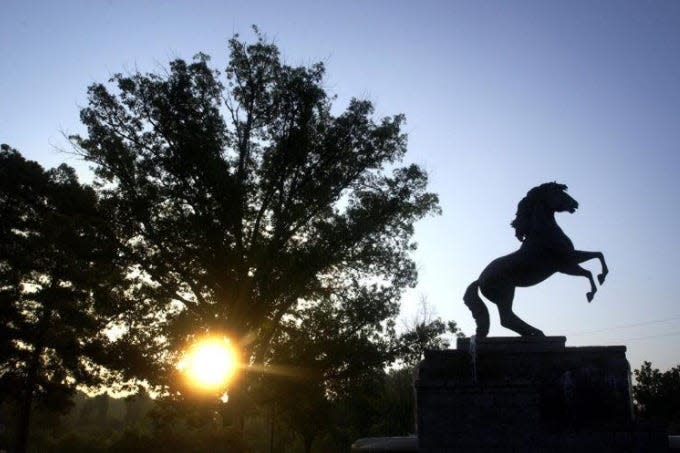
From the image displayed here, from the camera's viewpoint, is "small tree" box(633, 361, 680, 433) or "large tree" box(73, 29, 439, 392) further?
"small tree" box(633, 361, 680, 433)

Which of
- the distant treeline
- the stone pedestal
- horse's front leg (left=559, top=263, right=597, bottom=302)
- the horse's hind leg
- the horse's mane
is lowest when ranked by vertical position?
the distant treeline

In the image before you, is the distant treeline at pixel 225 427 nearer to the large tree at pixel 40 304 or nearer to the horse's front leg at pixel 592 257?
the large tree at pixel 40 304

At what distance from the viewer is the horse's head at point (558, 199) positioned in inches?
328

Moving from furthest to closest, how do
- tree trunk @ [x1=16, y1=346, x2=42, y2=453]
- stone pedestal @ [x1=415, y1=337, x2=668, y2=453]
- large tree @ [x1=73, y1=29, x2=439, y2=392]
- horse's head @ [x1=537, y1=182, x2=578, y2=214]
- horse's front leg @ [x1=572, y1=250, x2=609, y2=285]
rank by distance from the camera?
tree trunk @ [x1=16, y1=346, x2=42, y2=453], large tree @ [x1=73, y1=29, x2=439, y2=392], horse's head @ [x1=537, y1=182, x2=578, y2=214], horse's front leg @ [x1=572, y1=250, x2=609, y2=285], stone pedestal @ [x1=415, y1=337, x2=668, y2=453]

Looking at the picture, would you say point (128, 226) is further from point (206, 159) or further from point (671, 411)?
point (671, 411)

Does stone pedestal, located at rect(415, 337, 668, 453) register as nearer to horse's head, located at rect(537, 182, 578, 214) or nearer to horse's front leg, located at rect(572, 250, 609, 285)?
horse's front leg, located at rect(572, 250, 609, 285)

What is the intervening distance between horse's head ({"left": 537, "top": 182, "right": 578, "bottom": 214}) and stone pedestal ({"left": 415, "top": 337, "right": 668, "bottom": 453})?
81.8 inches

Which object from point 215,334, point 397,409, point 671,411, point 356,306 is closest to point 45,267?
point 215,334

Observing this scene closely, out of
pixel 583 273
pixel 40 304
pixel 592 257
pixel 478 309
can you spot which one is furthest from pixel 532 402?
pixel 40 304

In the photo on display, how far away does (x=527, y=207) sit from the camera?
28.0 ft

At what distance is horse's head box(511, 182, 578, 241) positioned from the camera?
835cm

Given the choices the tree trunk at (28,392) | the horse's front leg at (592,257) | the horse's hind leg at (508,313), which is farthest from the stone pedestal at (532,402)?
the tree trunk at (28,392)

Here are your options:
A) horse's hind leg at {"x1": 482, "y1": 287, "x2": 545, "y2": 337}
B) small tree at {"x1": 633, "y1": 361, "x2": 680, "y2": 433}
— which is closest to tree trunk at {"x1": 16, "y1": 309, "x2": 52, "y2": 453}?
horse's hind leg at {"x1": 482, "y1": 287, "x2": 545, "y2": 337}

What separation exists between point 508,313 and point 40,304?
24.5 meters
